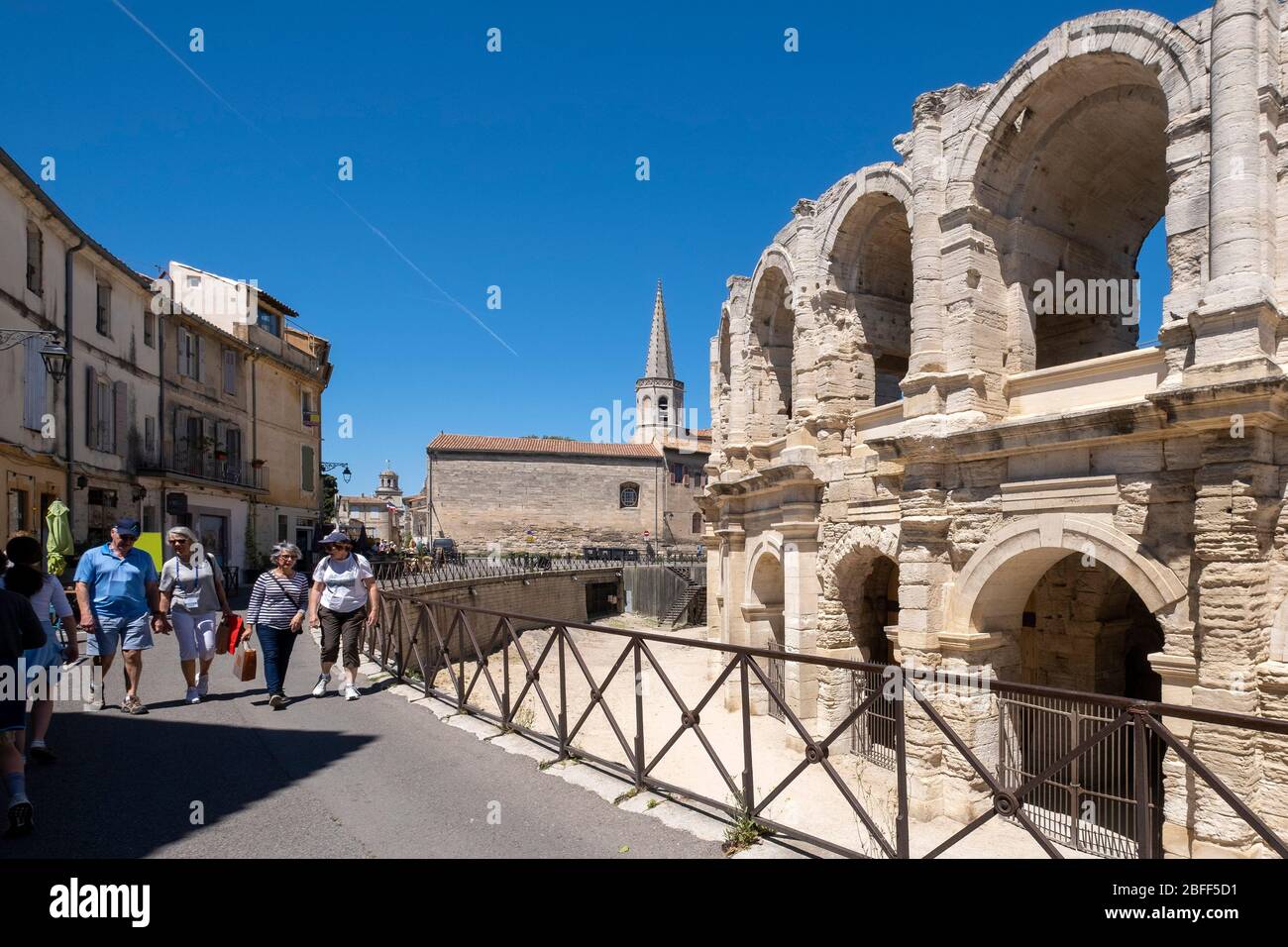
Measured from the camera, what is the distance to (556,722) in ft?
19.5

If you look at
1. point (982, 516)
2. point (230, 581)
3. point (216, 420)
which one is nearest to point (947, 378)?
point (982, 516)

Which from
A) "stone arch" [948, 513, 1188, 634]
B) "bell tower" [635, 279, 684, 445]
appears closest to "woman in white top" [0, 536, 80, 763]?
"stone arch" [948, 513, 1188, 634]

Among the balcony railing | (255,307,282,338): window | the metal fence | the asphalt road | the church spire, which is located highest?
the church spire

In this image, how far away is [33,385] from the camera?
51.8 feet

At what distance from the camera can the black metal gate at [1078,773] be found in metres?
9.29

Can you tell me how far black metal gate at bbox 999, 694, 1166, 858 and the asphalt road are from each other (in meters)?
6.38

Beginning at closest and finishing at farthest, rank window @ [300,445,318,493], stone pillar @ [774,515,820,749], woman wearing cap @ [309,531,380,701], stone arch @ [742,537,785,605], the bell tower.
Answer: woman wearing cap @ [309,531,380,701], stone pillar @ [774,515,820,749], stone arch @ [742,537,785,605], window @ [300,445,318,493], the bell tower

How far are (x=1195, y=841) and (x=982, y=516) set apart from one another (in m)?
4.05

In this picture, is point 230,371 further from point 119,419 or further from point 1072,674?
point 1072,674

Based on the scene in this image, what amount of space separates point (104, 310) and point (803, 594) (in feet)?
59.9

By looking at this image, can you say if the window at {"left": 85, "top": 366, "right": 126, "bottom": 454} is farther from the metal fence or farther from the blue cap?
the blue cap

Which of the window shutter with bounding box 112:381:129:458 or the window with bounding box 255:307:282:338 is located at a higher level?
A: the window with bounding box 255:307:282:338

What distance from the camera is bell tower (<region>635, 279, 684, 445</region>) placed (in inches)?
2437

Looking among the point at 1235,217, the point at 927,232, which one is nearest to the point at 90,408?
the point at 927,232
